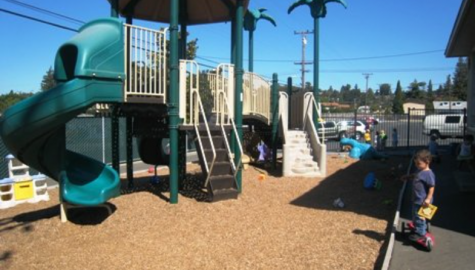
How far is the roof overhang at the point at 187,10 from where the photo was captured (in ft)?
35.7

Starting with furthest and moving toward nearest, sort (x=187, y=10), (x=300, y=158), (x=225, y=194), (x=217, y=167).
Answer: (x=300, y=158), (x=187, y=10), (x=217, y=167), (x=225, y=194)

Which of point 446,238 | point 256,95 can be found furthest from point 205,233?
point 256,95

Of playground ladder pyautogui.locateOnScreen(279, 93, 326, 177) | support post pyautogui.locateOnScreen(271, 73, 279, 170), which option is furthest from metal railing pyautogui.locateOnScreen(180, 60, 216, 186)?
support post pyautogui.locateOnScreen(271, 73, 279, 170)

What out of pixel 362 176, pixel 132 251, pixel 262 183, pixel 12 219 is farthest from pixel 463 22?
pixel 12 219

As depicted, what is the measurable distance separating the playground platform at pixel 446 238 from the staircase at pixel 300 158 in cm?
404

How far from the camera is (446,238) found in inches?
234

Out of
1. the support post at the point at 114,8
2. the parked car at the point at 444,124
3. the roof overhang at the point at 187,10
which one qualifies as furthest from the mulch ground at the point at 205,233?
the parked car at the point at 444,124

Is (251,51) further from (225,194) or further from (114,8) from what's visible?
(225,194)

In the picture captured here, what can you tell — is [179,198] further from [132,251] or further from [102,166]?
[132,251]

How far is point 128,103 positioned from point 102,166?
4.30 ft

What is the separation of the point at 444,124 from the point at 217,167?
93.4ft

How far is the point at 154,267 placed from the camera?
210 inches

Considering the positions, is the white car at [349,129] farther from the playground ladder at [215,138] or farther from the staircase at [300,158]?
the playground ladder at [215,138]

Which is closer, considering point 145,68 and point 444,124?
point 145,68
